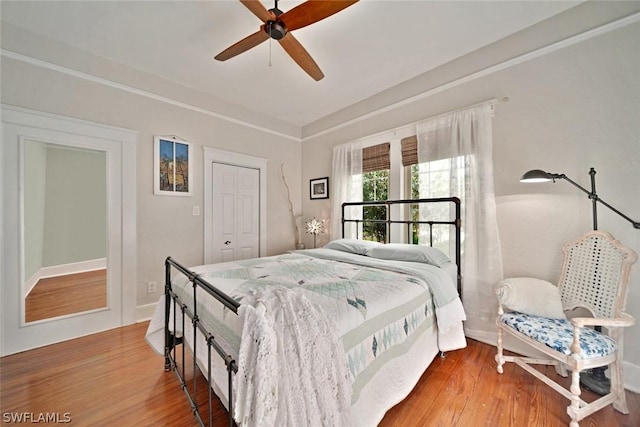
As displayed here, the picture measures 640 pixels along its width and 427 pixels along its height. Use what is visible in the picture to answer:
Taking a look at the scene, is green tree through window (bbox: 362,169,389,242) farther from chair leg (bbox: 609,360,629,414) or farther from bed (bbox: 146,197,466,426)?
chair leg (bbox: 609,360,629,414)

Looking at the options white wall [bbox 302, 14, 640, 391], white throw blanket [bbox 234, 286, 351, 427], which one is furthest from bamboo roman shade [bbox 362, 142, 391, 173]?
white throw blanket [bbox 234, 286, 351, 427]

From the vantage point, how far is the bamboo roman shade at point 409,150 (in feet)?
9.37

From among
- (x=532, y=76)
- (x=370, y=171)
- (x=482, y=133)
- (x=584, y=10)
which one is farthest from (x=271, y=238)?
(x=584, y=10)

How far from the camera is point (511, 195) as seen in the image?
2205mm

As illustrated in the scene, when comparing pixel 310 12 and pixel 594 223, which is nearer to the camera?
pixel 310 12

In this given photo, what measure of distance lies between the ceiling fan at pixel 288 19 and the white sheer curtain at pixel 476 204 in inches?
65.3

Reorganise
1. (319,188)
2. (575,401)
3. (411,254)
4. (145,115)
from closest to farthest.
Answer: (575,401) < (411,254) < (145,115) < (319,188)

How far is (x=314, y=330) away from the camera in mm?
992

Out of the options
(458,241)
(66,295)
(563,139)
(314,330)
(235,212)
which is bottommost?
(66,295)

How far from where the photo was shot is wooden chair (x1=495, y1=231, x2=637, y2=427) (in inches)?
54.6

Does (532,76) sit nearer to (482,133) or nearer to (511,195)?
(482,133)

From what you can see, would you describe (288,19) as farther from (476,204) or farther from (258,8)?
(476,204)

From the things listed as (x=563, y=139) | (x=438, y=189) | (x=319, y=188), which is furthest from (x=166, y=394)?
(x=563, y=139)

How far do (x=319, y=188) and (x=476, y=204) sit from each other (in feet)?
7.76
